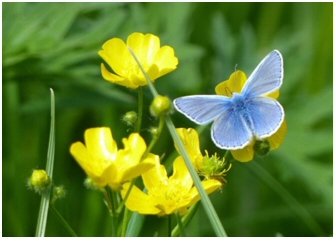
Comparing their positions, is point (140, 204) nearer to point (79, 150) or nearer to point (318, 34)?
point (79, 150)

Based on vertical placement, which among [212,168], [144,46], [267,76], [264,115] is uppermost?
[144,46]

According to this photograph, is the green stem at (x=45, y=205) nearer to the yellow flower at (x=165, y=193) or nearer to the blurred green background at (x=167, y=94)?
the yellow flower at (x=165, y=193)

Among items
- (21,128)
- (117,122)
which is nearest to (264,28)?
(117,122)

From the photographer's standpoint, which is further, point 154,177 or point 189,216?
point 154,177

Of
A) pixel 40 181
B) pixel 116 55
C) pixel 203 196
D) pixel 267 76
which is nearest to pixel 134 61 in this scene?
pixel 116 55

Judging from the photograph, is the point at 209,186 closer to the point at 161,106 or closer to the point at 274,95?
the point at 161,106

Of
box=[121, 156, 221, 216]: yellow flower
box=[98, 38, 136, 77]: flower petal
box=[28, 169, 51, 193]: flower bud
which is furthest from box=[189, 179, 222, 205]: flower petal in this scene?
box=[98, 38, 136, 77]: flower petal
